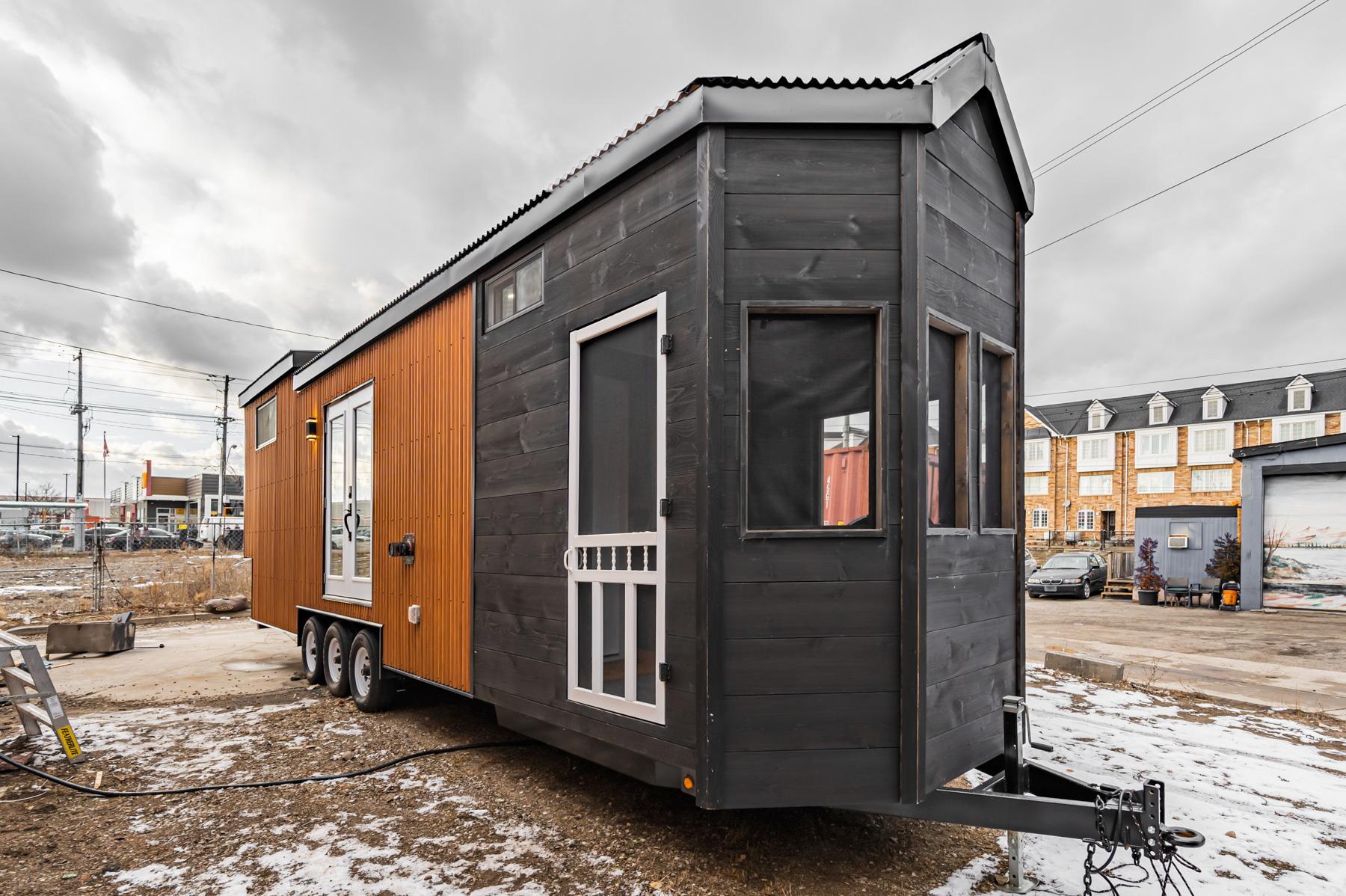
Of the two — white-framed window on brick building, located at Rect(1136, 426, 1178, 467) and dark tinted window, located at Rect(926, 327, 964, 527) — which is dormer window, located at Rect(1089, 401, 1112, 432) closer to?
white-framed window on brick building, located at Rect(1136, 426, 1178, 467)

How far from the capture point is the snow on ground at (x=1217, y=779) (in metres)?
3.24

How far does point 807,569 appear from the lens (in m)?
2.91

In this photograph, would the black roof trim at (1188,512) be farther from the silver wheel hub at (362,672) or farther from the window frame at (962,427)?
the silver wheel hub at (362,672)

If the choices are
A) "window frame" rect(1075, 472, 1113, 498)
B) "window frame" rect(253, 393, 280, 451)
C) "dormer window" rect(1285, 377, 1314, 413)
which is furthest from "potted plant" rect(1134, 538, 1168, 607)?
"dormer window" rect(1285, 377, 1314, 413)

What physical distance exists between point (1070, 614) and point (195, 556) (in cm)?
2732

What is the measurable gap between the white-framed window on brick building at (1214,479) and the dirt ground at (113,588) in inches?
1528

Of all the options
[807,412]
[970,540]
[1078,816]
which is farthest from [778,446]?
[1078,816]

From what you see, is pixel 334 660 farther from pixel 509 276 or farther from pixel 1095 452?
pixel 1095 452

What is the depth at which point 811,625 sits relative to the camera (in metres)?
2.90

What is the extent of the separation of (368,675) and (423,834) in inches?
111

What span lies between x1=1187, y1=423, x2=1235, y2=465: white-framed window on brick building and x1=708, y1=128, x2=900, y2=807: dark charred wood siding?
39411 mm

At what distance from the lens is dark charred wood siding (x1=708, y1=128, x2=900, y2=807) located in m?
2.87

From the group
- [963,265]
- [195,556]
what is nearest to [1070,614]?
[963,265]

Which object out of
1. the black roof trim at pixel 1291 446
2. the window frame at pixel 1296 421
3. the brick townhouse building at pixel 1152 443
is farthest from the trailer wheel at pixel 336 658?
the window frame at pixel 1296 421
